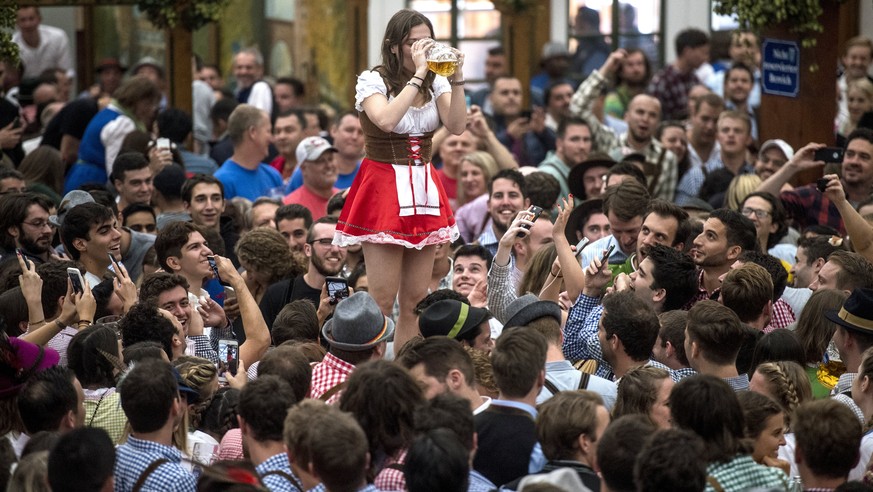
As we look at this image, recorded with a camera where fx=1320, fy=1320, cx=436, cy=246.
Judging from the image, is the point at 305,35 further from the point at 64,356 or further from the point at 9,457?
the point at 9,457

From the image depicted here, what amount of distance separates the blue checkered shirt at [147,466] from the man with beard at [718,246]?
11.5ft

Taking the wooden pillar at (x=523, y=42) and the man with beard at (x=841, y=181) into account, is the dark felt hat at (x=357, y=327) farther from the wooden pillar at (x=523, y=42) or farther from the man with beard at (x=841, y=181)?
the wooden pillar at (x=523, y=42)

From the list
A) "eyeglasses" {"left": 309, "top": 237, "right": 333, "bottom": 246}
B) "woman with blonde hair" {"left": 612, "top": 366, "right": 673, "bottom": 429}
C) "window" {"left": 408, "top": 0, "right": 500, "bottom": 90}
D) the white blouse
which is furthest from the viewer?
"window" {"left": 408, "top": 0, "right": 500, "bottom": 90}

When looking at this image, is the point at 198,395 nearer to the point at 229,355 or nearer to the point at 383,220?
the point at 229,355

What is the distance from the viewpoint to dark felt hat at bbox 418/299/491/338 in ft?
19.1

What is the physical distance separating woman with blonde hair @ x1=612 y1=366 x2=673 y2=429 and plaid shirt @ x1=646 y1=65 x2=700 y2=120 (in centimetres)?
951

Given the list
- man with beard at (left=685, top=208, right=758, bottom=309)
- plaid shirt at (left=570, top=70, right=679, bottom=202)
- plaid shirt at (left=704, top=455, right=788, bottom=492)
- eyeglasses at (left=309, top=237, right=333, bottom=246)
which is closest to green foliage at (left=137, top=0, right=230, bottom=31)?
plaid shirt at (left=570, top=70, right=679, bottom=202)

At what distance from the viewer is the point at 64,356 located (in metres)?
6.14

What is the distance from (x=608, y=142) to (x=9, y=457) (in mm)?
7530

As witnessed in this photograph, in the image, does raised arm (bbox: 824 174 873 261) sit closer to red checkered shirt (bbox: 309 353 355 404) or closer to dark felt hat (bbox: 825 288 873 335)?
dark felt hat (bbox: 825 288 873 335)

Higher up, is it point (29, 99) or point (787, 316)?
point (29, 99)

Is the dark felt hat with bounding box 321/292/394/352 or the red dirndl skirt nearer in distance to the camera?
the dark felt hat with bounding box 321/292/394/352

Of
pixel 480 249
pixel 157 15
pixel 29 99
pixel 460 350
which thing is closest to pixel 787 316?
pixel 480 249

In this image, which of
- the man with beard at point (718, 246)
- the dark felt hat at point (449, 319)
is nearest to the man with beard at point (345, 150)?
the man with beard at point (718, 246)
